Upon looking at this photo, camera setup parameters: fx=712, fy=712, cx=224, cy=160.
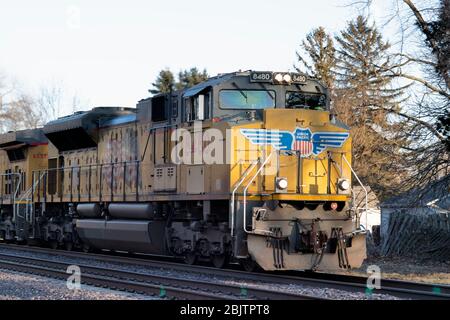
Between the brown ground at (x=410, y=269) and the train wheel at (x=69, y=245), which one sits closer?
the brown ground at (x=410, y=269)

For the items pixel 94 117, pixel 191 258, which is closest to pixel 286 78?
pixel 191 258

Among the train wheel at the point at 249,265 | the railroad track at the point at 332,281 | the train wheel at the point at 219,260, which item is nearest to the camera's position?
the railroad track at the point at 332,281

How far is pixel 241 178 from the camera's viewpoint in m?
13.8

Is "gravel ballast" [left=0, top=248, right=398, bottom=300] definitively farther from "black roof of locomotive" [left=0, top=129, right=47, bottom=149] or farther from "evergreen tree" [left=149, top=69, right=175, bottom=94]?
"evergreen tree" [left=149, top=69, right=175, bottom=94]

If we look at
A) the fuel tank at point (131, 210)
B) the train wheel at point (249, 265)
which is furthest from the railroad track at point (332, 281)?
the fuel tank at point (131, 210)

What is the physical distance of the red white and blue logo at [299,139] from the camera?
45.5 ft

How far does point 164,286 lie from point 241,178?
2.87 metres

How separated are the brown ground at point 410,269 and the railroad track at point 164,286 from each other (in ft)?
14.1

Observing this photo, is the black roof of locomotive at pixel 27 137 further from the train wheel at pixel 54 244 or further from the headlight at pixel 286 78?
the headlight at pixel 286 78

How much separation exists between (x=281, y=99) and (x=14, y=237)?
12.9m

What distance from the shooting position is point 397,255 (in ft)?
63.1
